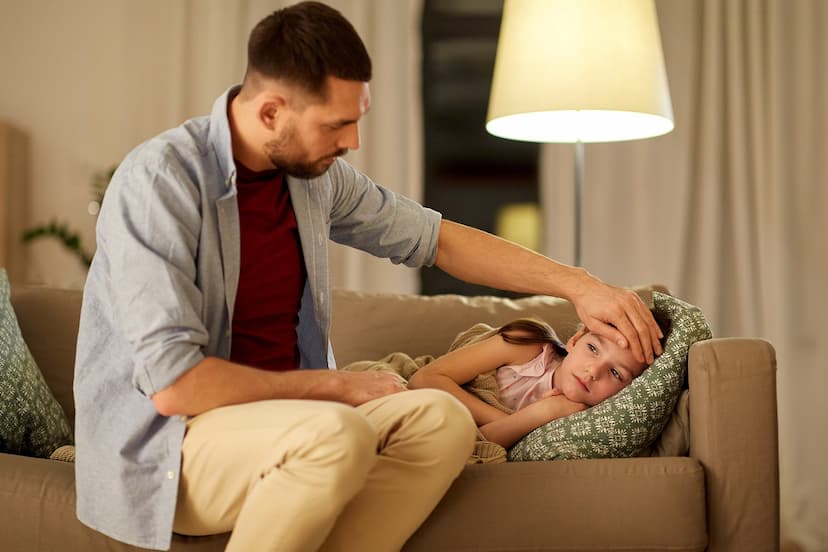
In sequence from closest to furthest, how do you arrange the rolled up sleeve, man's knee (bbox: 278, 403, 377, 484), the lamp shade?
man's knee (bbox: 278, 403, 377, 484) < the rolled up sleeve < the lamp shade

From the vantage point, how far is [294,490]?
1494 mm

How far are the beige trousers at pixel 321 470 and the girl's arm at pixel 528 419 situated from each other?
0.35m

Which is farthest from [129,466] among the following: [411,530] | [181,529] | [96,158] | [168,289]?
[96,158]

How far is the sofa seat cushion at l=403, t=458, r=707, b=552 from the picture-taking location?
71.2 inches

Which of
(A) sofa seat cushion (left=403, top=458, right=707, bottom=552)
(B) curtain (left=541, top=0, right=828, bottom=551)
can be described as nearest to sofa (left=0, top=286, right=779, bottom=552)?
(A) sofa seat cushion (left=403, top=458, right=707, bottom=552)

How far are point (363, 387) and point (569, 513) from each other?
1.49 feet

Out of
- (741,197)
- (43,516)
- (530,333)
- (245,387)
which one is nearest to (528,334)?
(530,333)

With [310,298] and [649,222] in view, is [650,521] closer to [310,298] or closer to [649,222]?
A: [310,298]

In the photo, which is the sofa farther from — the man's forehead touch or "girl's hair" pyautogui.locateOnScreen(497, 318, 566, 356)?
"girl's hair" pyautogui.locateOnScreen(497, 318, 566, 356)

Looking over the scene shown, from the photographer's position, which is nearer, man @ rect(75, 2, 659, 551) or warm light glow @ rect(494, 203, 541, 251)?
man @ rect(75, 2, 659, 551)

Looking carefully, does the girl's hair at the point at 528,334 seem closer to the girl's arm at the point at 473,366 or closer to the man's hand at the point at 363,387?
the girl's arm at the point at 473,366

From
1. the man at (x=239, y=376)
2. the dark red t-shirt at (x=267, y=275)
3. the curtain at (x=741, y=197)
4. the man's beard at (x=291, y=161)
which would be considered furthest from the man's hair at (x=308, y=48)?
the curtain at (x=741, y=197)

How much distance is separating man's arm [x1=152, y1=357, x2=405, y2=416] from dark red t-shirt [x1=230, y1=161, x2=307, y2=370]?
196mm

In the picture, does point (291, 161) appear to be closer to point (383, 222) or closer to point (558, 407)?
point (383, 222)
